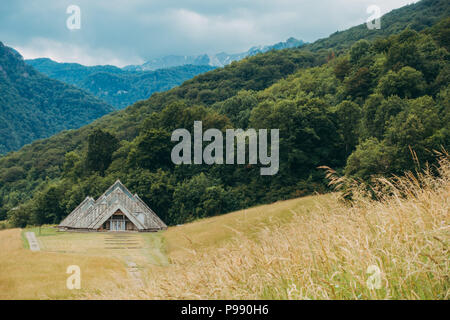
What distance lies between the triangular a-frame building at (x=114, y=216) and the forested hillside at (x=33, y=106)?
115113mm

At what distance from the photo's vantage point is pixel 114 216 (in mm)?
32469

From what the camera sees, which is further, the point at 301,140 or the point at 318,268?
the point at 301,140

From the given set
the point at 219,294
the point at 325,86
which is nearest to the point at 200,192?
the point at 325,86

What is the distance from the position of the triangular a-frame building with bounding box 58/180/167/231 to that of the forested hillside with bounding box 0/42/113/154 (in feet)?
378

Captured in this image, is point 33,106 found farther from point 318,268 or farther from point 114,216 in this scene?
point 318,268

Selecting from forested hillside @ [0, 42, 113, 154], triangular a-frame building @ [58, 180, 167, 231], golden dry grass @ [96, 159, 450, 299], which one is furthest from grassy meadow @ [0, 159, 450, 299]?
forested hillside @ [0, 42, 113, 154]

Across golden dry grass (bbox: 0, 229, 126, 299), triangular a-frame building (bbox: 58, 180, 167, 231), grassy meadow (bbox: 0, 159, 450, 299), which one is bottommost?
triangular a-frame building (bbox: 58, 180, 167, 231)

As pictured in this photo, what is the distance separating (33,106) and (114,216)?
131 metres

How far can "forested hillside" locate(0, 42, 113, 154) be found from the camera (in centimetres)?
13812

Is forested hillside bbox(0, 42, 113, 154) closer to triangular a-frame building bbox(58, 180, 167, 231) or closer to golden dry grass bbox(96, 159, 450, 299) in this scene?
triangular a-frame building bbox(58, 180, 167, 231)

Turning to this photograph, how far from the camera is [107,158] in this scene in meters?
54.0

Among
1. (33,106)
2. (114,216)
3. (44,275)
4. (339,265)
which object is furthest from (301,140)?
A: (33,106)

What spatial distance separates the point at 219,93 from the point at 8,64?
13249cm
